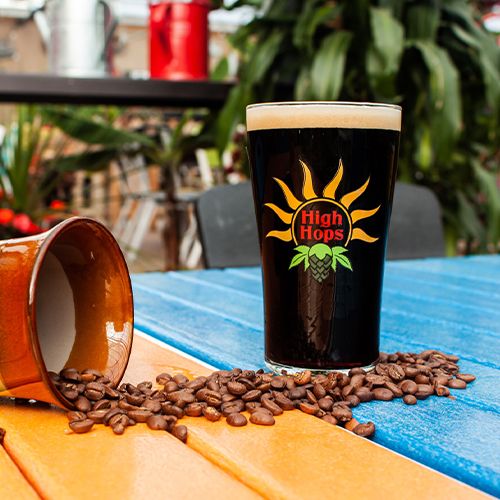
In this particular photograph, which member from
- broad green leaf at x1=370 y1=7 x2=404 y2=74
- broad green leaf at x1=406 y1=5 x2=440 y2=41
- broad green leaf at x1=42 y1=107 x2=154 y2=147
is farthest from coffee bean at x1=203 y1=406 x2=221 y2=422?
broad green leaf at x1=42 y1=107 x2=154 y2=147

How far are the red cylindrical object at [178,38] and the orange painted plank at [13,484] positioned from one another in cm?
229

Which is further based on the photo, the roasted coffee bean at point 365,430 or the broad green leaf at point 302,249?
the broad green leaf at point 302,249

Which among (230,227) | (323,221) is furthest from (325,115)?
(230,227)

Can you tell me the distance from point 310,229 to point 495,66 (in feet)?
7.70

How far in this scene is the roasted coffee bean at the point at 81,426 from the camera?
1.65 feet

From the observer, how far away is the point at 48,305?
25.9 inches

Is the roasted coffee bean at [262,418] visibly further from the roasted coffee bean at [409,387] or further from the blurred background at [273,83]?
the blurred background at [273,83]

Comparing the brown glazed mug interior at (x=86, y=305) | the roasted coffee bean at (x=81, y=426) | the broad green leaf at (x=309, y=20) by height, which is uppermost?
the broad green leaf at (x=309, y=20)

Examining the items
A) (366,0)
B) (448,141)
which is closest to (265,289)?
(448,141)

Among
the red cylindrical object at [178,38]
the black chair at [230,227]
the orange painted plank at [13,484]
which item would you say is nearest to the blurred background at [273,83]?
the red cylindrical object at [178,38]

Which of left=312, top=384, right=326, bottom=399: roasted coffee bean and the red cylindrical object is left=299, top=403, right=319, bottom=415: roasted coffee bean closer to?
left=312, top=384, right=326, bottom=399: roasted coffee bean

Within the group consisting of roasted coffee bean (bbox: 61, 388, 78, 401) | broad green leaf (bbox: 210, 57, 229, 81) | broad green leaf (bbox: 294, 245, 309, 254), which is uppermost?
broad green leaf (bbox: 210, 57, 229, 81)

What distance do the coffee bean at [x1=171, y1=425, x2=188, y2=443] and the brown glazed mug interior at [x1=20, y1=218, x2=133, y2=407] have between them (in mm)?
123

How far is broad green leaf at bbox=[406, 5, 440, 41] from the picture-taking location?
2.70m
